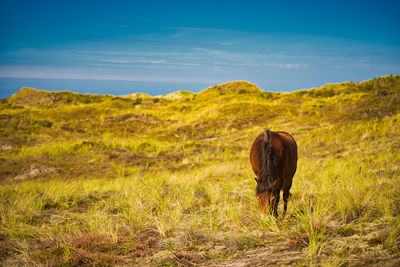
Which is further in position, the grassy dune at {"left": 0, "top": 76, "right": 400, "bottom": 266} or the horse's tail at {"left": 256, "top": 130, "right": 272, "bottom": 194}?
the horse's tail at {"left": 256, "top": 130, "right": 272, "bottom": 194}

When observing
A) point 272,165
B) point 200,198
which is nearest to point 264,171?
point 272,165

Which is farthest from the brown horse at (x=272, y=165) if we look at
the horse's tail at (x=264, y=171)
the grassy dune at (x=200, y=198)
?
the grassy dune at (x=200, y=198)

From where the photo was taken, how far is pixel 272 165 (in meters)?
4.27

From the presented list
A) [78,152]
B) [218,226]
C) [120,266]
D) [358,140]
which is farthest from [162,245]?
[78,152]

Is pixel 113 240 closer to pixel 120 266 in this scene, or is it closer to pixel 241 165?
pixel 120 266

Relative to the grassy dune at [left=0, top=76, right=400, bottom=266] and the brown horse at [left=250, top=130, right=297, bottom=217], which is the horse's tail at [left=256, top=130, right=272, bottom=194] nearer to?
the brown horse at [left=250, top=130, right=297, bottom=217]

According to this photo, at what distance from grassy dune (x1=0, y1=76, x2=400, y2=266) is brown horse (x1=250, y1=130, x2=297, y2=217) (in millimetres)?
383

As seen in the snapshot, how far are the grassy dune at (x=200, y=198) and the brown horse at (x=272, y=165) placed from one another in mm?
383

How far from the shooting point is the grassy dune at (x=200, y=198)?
372 centimetres

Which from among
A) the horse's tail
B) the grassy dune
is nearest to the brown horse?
the horse's tail

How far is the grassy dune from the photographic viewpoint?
372cm

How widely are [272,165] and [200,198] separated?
325 cm

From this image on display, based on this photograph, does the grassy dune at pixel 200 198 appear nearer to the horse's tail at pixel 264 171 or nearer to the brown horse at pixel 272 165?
the brown horse at pixel 272 165

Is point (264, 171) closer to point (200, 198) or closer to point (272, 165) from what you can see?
point (272, 165)
